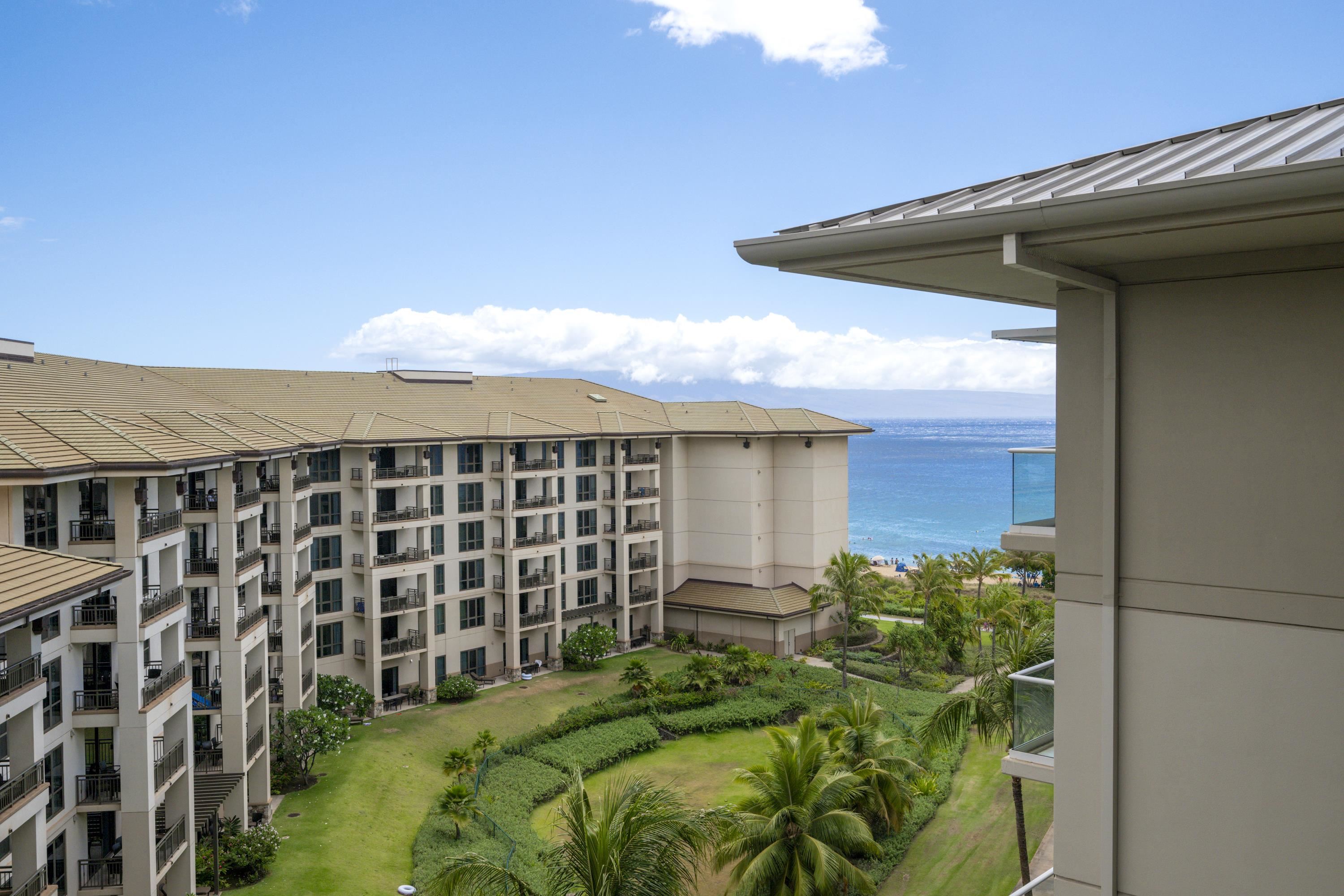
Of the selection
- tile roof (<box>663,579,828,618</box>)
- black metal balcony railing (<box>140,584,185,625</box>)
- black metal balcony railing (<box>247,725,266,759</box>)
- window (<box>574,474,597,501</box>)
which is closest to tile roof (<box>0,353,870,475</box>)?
window (<box>574,474,597,501</box>)

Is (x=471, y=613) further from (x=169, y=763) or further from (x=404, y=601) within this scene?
(x=169, y=763)

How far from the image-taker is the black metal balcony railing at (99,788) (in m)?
21.2

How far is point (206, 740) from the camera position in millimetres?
28438

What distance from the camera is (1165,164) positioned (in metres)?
6.91

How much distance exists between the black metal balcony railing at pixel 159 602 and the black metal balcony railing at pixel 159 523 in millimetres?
1540

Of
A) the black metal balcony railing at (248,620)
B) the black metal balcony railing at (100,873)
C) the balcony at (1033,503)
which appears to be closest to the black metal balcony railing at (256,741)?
the black metal balcony railing at (248,620)

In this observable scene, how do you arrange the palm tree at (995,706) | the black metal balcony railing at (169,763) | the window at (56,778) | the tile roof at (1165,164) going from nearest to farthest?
the tile roof at (1165,164) → the palm tree at (995,706) → the window at (56,778) → the black metal balcony railing at (169,763)

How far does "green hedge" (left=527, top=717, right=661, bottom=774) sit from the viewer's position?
33.5 meters

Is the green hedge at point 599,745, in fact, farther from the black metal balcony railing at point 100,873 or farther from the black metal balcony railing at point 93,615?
the black metal balcony railing at point 93,615

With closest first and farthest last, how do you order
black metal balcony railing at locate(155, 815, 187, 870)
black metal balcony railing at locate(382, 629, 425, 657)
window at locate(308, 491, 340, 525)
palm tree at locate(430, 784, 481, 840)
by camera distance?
1. black metal balcony railing at locate(155, 815, 187, 870)
2. palm tree at locate(430, 784, 481, 840)
3. window at locate(308, 491, 340, 525)
4. black metal balcony railing at locate(382, 629, 425, 657)

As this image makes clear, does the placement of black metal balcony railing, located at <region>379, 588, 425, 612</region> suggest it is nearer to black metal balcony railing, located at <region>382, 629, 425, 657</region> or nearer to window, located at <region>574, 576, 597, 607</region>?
black metal balcony railing, located at <region>382, 629, 425, 657</region>

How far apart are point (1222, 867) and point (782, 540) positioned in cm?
4473

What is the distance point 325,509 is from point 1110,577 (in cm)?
3682

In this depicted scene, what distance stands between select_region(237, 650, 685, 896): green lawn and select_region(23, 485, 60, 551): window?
9.75m
